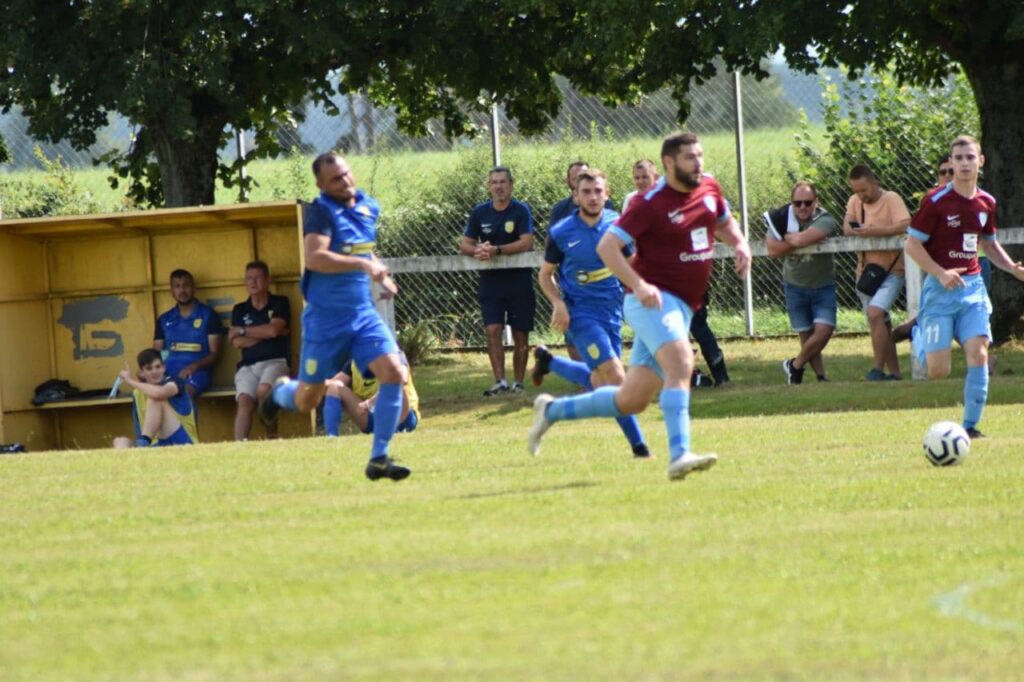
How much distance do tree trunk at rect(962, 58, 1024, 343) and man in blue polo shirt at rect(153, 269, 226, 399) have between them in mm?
8975

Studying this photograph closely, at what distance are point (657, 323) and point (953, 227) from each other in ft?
10.9

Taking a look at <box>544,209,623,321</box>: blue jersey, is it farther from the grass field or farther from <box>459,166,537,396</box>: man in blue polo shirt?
<box>459,166,537,396</box>: man in blue polo shirt

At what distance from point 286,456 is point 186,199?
8.75 metres

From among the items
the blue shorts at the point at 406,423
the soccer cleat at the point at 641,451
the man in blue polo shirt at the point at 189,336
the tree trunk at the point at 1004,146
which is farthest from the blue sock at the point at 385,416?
the tree trunk at the point at 1004,146

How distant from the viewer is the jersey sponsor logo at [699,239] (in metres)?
10.4

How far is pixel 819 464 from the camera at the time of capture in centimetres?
1110

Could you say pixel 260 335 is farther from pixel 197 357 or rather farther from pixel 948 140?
pixel 948 140

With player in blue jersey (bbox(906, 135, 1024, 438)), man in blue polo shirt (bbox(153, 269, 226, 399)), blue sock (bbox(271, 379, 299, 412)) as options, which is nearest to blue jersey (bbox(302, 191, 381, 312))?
blue sock (bbox(271, 379, 299, 412))

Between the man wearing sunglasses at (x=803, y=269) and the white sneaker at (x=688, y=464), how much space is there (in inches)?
312

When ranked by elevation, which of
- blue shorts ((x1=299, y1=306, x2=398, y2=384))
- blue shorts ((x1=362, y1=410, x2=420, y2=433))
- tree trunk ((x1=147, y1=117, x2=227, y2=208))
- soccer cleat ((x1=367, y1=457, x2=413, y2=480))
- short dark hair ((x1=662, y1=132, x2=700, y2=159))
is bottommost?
blue shorts ((x1=362, y1=410, x2=420, y2=433))

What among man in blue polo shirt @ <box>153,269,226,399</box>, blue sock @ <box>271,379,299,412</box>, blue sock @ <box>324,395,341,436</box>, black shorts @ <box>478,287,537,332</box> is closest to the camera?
blue sock @ <box>271,379,299,412</box>

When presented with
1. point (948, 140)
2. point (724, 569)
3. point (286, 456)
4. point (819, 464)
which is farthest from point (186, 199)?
point (724, 569)

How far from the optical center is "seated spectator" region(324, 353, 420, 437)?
1543 cm

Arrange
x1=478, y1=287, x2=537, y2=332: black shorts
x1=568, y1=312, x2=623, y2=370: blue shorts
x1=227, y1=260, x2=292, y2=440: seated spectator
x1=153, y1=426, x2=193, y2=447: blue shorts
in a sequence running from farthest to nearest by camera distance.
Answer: x1=478, y1=287, x2=537, y2=332: black shorts, x1=227, y1=260, x2=292, y2=440: seated spectator, x1=153, y1=426, x2=193, y2=447: blue shorts, x1=568, y1=312, x2=623, y2=370: blue shorts
